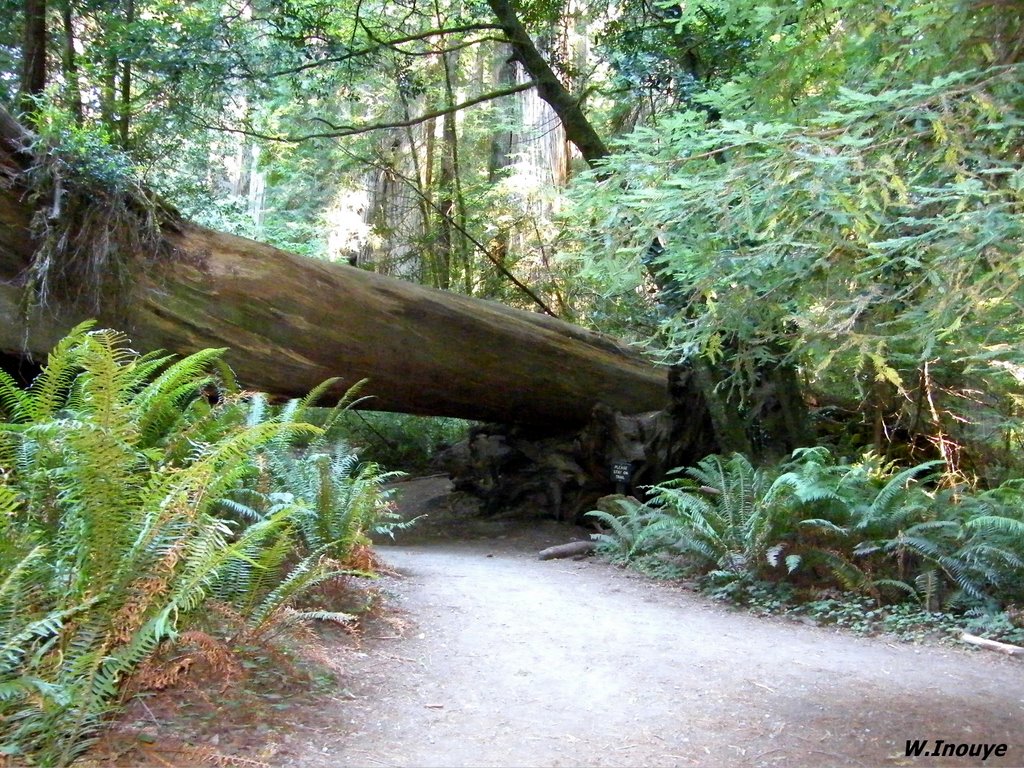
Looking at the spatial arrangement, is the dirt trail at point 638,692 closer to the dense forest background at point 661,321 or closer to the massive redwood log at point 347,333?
the dense forest background at point 661,321

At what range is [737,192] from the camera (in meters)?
4.67

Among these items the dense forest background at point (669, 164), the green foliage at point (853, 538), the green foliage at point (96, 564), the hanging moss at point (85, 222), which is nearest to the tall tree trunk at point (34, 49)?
the dense forest background at point (669, 164)

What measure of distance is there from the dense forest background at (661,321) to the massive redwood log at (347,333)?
1.20 feet

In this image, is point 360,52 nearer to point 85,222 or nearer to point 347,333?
point 347,333

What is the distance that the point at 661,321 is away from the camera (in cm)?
772

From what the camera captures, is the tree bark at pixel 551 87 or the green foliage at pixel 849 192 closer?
the green foliage at pixel 849 192

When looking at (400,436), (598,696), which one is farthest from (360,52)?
(598,696)

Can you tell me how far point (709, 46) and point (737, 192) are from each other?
7135 millimetres

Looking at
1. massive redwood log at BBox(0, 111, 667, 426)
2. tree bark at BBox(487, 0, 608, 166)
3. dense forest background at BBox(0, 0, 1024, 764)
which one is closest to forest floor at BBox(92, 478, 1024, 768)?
dense forest background at BBox(0, 0, 1024, 764)

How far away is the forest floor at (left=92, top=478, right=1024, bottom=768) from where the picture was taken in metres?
3.57

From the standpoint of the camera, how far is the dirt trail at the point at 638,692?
3701mm

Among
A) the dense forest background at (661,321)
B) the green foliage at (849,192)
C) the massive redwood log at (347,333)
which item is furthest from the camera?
the massive redwood log at (347,333)

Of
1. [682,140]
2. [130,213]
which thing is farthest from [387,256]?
[682,140]

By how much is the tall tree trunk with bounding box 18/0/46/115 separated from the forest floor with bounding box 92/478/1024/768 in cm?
707
